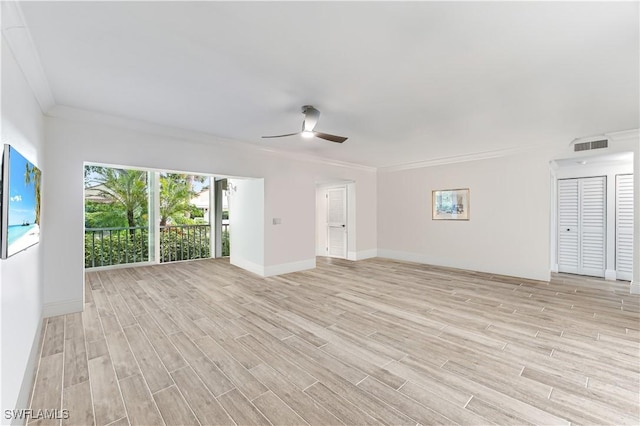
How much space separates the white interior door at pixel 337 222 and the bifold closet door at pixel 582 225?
4952 mm

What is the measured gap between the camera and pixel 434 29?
1863 mm

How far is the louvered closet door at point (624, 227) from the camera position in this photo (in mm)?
5059

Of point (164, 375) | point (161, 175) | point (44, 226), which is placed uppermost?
point (161, 175)

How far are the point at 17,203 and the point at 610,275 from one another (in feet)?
28.5

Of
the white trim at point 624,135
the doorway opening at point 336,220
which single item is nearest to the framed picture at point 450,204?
the doorway opening at point 336,220

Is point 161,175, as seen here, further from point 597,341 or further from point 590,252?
point 590,252

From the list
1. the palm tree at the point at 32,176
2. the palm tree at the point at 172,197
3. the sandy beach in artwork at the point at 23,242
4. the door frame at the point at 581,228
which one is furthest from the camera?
the palm tree at the point at 172,197

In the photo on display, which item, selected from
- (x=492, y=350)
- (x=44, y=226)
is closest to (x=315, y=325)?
(x=492, y=350)

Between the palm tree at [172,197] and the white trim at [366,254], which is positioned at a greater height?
the palm tree at [172,197]

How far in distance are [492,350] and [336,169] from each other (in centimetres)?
503

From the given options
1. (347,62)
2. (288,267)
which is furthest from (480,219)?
(347,62)

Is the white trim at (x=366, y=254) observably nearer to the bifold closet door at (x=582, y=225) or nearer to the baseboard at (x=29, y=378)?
the bifold closet door at (x=582, y=225)

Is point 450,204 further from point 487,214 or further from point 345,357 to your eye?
point 345,357

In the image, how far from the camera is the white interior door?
7586 mm
